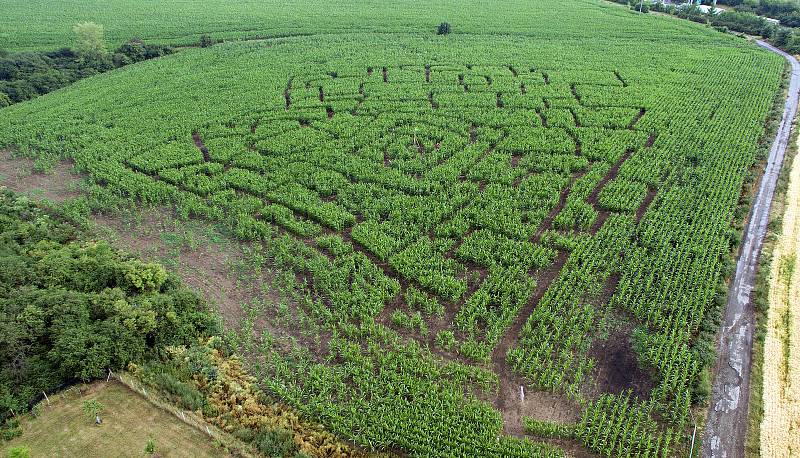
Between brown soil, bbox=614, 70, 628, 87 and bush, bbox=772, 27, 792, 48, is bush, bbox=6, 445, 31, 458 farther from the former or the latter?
bush, bbox=772, 27, 792, 48

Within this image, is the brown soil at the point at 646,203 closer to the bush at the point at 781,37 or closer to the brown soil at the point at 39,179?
the brown soil at the point at 39,179

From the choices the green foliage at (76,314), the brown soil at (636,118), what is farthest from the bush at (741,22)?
the green foliage at (76,314)

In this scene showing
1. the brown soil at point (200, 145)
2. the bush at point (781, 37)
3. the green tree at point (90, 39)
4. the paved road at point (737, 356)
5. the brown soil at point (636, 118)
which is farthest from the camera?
the bush at point (781, 37)

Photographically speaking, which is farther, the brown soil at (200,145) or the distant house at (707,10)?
the distant house at (707,10)

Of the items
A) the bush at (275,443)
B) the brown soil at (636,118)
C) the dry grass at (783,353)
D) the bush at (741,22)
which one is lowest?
the dry grass at (783,353)

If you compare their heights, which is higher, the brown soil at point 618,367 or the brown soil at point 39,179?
the brown soil at point 39,179

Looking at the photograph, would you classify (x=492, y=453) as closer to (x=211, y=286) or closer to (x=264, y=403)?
(x=264, y=403)

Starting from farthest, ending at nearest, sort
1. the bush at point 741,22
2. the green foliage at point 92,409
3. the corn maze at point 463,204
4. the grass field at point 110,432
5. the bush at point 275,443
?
1. the bush at point 741,22
2. the corn maze at point 463,204
3. the green foliage at point 92,409
4. the grass field at point 110,432
5. the bush at point 275,443

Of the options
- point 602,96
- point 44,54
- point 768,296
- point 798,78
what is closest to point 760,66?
point 798,78
